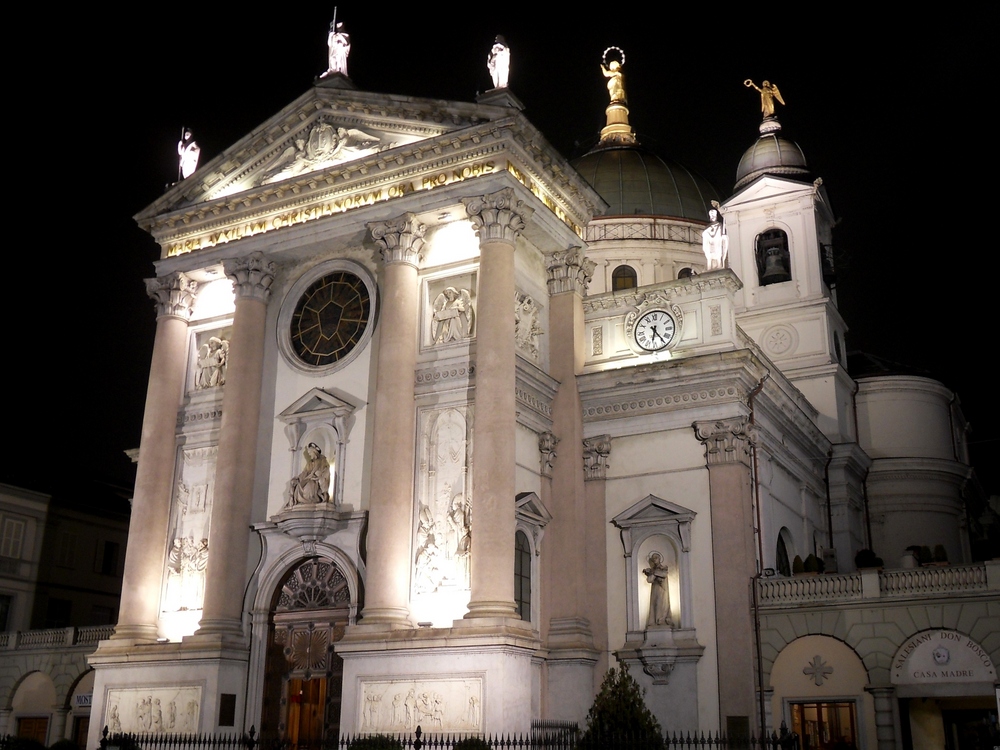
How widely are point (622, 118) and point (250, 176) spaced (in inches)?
869

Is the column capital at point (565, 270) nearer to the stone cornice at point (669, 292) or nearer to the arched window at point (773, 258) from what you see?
the stone cornice at point (669, 292)

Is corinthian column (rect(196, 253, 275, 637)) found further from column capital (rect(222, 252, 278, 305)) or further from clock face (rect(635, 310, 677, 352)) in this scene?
clock face (rect(635, 310, 677, 352))

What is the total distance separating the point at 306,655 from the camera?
26.2m

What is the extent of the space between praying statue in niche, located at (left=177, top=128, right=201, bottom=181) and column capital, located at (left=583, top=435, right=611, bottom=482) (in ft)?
47.5

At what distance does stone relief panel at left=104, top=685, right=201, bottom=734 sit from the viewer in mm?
25812

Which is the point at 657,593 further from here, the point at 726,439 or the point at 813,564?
the point at 813,564

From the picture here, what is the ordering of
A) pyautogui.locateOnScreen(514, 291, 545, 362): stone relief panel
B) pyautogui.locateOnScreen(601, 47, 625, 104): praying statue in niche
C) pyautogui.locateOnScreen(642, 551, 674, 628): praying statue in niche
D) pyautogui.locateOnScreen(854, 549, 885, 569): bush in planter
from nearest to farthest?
pyautogui.locateOnScreen(642, 551, 674, 628): praying statue in niche < pyautogui.locateOnScreen(854, 549, 885, 569): bush in planter < pyautogui.locateOnScreen(514, 291, 545, 362): stone relief panel < pyautogui.locateOnScreen(601, 47, 625, 104): praying statue in niche

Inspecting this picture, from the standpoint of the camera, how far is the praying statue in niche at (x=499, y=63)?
27.4 metres

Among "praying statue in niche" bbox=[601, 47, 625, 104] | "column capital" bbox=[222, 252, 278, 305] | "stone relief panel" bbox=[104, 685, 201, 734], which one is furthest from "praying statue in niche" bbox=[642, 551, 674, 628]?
"praying statue in niche" bbox=[601, 47, 625, 104]

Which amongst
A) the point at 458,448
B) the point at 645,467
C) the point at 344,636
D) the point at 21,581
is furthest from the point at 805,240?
the point at 21,581

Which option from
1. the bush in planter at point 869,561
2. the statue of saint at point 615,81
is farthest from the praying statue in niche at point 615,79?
the bush in planter at point 869,561

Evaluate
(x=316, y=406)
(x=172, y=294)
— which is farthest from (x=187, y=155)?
(x=316, y=406)

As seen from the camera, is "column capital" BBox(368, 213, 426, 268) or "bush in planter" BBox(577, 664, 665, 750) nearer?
"bush in planter" BBox(577, 664, 665, 750)

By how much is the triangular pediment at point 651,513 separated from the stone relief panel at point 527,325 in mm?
4580
